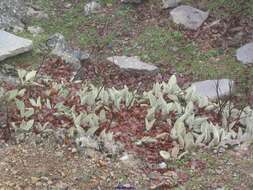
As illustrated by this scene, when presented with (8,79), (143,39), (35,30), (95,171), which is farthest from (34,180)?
(143,39)

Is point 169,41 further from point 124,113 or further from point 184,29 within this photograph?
point 124,113

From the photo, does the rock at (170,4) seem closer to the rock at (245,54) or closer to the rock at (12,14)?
the rock at (245,54)

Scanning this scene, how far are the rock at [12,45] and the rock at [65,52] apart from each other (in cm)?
55

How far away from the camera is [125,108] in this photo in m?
6.86

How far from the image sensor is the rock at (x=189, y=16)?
1107 centimetres

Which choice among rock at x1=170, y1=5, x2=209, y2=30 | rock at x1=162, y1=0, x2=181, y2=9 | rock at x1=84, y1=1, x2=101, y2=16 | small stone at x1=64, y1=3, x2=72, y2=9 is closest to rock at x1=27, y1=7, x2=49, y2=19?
small stone at x1=64, y1=3, x2=72, y2=9

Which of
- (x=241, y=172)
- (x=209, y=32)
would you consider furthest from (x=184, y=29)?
(x=241, y=172)

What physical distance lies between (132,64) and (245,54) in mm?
2079

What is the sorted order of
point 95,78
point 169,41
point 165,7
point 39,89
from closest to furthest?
point 39,89
point 95,78
point 169,41
point 165,7

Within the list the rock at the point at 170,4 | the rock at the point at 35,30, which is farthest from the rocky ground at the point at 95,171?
the rock at the point at 170,4

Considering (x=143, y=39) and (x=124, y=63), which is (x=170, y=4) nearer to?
(x=143, y=39)

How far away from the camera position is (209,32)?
1095 centimetres

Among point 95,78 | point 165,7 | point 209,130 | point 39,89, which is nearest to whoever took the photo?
point 209,130

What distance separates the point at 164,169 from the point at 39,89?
2.22 metres
